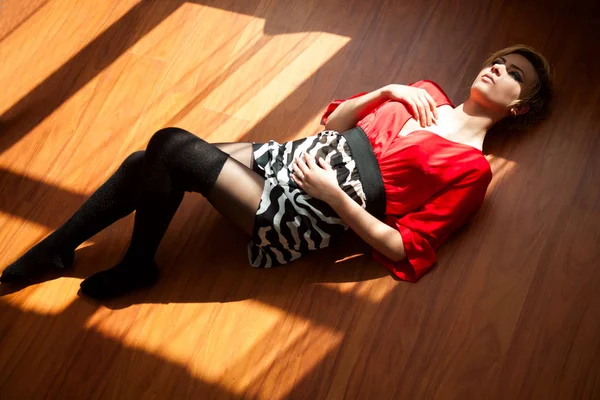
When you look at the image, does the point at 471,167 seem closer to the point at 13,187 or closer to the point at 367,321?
the point at 367,321

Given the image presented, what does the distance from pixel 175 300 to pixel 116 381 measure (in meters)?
0.27

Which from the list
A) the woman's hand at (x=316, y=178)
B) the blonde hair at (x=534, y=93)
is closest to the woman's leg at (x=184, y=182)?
the woman's hand at (x=316, y=178)

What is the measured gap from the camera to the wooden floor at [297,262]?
5.42 ft

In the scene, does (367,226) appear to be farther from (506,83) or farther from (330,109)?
(506,83)

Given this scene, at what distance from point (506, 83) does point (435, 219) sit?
44cm

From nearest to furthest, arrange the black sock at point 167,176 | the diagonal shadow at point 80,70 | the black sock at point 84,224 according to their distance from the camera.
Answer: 1. the black sock at point 167,176
2. the black sock at point 84,224
3. the diagonal shadow at point 80,70

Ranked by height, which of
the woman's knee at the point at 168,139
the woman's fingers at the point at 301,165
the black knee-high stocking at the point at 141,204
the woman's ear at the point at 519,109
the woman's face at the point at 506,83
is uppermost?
the woman's face at the point at 506,83

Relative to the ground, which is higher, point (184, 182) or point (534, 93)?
point (534, 93)

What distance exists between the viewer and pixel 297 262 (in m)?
1.80

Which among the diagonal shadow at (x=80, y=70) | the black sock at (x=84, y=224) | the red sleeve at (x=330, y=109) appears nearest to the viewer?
the black sock at (x=84, y=224)

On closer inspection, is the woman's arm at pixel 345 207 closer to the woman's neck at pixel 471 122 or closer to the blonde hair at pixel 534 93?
the woman's neck at pixel 471 122

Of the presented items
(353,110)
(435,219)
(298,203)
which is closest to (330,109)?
(353,110)

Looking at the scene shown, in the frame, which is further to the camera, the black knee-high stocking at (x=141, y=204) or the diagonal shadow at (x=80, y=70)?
the diagonal shadow at (x=80, y=70)

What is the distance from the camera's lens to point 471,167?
5.32ft
